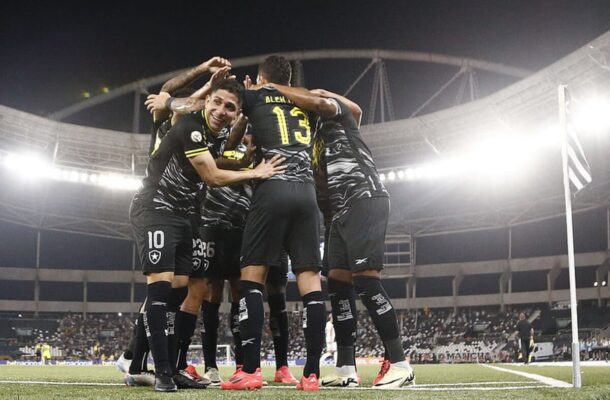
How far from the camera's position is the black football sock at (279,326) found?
18.7 ft

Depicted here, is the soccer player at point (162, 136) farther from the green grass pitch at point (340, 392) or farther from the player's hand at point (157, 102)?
the green grass pitch at point (340, 392)

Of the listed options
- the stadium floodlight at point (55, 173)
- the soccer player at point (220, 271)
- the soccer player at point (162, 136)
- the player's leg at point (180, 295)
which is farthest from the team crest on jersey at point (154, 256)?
the stadium floodlight at point (55, 173)

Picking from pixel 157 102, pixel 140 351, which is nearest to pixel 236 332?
pixel 140 351

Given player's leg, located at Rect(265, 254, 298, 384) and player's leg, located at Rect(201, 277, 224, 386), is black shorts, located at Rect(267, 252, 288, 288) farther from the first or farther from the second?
player's leg, located at Rect(201, 277, 224, 386)

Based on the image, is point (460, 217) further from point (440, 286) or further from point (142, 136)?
point (142, 136)

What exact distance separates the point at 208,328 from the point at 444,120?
21.2 metres

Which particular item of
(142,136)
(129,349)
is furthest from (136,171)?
(129,349)

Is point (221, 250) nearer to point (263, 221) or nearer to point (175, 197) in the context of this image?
point (175, 197)

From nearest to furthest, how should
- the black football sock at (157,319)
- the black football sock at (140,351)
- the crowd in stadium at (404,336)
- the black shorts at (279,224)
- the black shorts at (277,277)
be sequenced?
the black football sock at (157,319) < the black shorts at (279,224) < the black football sock at (140,351) < the black shorts at (277,277) < the crowd in stadium at (404,336)

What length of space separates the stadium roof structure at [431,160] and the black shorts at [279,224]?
17.6 metres

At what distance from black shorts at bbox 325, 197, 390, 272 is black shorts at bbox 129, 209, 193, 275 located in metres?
1.18

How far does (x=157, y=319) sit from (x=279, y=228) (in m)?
1.04

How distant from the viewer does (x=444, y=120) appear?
84.4 ft

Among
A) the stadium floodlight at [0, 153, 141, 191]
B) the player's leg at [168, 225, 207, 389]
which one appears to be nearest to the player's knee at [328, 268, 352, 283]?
the player's leg at [168, 225, 207, 389]
